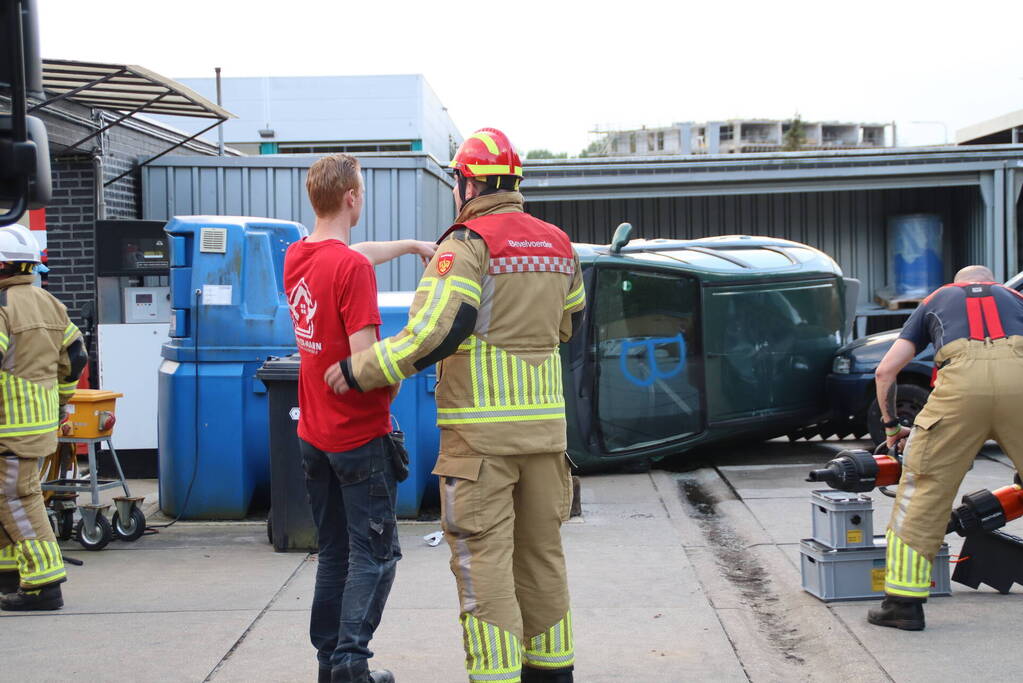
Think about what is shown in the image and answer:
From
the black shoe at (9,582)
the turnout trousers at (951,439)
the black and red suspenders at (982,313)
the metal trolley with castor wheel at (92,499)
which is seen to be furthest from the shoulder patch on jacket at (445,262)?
the metal trolley with castor wheel at (92,499)

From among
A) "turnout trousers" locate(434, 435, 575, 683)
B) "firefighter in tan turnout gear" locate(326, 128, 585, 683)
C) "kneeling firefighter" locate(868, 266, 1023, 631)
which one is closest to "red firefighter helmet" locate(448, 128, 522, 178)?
"firefighter in tan turnout gear" locate(326, 128, 585, 683)

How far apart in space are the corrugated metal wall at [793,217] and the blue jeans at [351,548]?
14.8 m

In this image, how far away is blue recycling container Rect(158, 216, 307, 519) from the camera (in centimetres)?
728

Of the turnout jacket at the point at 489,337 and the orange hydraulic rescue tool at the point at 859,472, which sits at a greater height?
the turnout jacket at the point at 489,337

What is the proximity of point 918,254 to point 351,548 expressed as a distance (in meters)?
15.7

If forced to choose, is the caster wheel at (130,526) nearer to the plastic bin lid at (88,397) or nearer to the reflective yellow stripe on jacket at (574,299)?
the plastic bin lid at (88,397)

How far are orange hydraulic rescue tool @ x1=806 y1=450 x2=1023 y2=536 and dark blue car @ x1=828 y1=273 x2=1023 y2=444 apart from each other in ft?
12.9

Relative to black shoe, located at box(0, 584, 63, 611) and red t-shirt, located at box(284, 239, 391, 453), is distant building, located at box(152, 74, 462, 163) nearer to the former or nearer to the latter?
black shoe, located at box(0, 584, 63, 611)

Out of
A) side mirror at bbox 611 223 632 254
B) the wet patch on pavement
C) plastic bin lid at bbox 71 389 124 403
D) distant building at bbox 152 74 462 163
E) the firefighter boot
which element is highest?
distant building at bbox 152 74 462 163

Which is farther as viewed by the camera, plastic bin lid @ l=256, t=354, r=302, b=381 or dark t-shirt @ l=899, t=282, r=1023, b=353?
plastic bin lid @ l=256, t=354, r=302, b=381

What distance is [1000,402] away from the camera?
4.75m

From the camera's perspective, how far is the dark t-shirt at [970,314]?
4.86 m

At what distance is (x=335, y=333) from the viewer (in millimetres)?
3822

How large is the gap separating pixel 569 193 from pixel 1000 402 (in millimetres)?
11861
